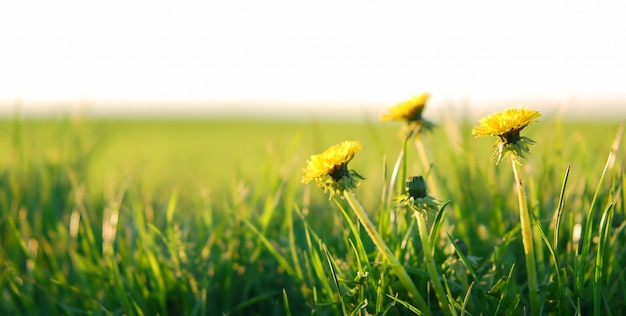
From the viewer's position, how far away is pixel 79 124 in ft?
12.3

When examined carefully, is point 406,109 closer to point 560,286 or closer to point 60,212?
point 560,286

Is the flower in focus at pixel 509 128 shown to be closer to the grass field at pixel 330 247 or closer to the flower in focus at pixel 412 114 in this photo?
the grass field at pixel 330 247

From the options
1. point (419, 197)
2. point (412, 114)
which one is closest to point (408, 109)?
point (412, 114)

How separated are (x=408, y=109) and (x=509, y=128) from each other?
54 cm

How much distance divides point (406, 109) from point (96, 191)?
216 centimetres

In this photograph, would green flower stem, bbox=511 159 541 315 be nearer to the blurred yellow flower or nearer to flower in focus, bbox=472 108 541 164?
flower in focus, bbox=472 108 541 164

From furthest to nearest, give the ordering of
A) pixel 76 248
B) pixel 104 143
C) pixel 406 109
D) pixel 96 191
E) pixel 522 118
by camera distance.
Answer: pixel 104 143 < pixel 96 191 < pixel 76 248 < pixel 406 109 < pixel 522 118

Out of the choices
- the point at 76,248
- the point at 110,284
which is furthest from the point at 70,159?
the point at 110,284

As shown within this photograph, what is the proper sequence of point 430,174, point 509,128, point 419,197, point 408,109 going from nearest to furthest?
point 509,128 → point 419,197 → point 408,109 → point 430,174

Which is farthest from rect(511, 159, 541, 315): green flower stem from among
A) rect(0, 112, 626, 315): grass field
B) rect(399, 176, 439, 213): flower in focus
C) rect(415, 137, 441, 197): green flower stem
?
rect(415, 137, 441, 197): green flower stem

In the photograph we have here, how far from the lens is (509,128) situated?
1.44 meters

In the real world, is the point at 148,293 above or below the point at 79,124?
below

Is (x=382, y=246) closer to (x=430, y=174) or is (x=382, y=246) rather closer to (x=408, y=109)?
(x=408, y=109)

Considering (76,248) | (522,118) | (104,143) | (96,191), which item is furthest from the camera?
(104,143)
